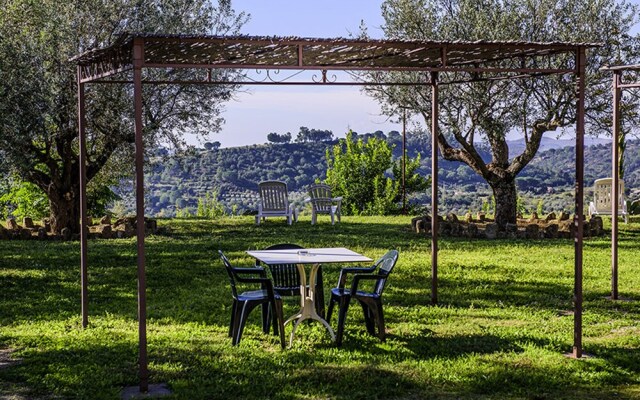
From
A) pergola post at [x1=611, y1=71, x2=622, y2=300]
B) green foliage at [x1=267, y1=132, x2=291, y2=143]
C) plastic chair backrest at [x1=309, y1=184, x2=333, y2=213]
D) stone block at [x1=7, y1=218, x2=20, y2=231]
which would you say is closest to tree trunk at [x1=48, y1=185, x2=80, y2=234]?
stone block at [x1=7, y1=218, x2=20, y2=231]

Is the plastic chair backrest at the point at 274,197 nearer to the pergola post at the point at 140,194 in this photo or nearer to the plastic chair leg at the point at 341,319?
the plastic chair leg at the point at 341,319

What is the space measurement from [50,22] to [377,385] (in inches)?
401

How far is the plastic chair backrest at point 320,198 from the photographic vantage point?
58.0ft

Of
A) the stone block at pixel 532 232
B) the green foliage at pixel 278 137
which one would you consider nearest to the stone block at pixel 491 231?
the stone block at pixel 532 232

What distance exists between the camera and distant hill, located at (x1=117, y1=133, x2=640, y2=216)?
1016 inches

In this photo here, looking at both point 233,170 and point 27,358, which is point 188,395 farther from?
point 233,170

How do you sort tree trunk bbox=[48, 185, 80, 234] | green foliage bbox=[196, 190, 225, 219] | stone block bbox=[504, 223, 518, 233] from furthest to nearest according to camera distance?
green foliage bbox=[196, 190, 225, 219] → stone block bbox=[504, 223, 518, 233] → tree trunk bbox=[48, 185, 80, 234]

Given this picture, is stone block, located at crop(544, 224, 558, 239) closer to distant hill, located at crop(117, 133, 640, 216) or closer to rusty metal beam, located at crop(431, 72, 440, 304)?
rusty metal beam, located at crop(431, 72, 440, 304)

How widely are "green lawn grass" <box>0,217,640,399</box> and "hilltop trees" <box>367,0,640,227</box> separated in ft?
9.41

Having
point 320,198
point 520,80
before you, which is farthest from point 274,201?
point 520,80

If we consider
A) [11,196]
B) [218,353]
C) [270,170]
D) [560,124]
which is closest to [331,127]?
[270,170]

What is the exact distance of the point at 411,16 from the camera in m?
15.8

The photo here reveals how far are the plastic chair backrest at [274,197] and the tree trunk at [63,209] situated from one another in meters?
3.90

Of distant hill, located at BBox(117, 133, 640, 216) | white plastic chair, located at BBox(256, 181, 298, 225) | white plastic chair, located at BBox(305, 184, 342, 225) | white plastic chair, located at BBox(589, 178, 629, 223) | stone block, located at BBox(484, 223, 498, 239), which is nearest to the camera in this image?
stone block, located at BBox(484, 223, 498, 239)
